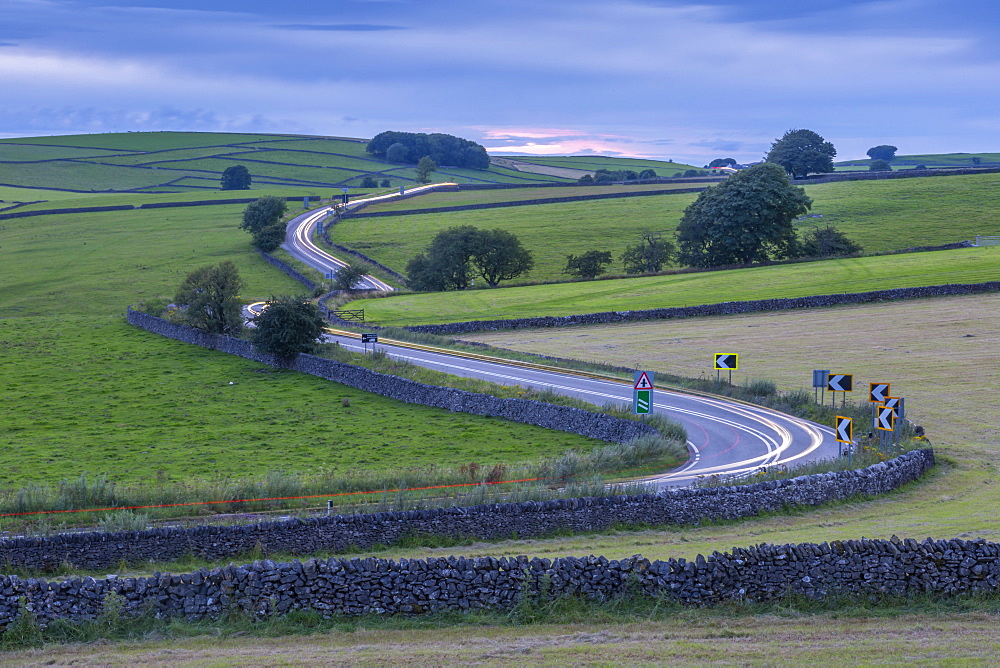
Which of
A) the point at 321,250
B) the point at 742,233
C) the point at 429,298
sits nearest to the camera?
the point at 429,298

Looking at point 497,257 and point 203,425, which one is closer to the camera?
point 203,425

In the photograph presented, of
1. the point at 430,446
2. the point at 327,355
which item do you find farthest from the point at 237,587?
the point at 327,355

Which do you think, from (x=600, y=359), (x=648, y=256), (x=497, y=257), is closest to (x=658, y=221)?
(x=648, y=256)

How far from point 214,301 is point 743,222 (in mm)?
50517

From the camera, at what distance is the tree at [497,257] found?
299ft

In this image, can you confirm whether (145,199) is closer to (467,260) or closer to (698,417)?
(467,260)

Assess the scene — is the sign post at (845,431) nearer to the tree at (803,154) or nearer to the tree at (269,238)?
the tree at (269,238)

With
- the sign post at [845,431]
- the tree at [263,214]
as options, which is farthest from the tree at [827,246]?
the sign post at [845,431]

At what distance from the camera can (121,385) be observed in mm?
50844

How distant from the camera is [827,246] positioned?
93250 mm

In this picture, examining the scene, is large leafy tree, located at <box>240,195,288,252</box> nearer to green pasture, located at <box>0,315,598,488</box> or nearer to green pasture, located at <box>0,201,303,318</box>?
green pasture, located at <box>0,201,303,318</box>

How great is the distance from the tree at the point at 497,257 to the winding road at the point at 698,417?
102 feet

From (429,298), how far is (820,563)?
6752 cm

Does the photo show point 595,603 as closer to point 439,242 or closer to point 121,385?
point 121,385
